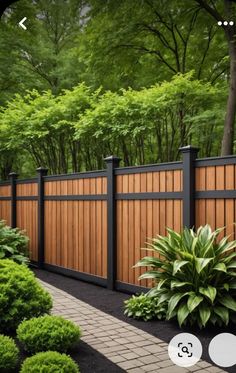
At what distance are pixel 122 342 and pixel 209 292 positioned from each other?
38.4 inches

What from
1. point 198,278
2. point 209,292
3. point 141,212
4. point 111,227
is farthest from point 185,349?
point 111,227

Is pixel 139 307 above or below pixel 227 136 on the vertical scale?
below

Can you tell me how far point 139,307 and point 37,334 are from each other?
67.0 inches

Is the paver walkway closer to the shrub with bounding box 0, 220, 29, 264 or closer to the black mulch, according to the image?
the black mulch

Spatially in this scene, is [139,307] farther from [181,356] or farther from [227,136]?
[227,136]

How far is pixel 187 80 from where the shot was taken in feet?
29.3

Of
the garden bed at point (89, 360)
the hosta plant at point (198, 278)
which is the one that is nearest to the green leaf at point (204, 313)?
the hosta plant at point (198, 278)

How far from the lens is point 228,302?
4.54m

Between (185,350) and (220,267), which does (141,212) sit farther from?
(185,350)

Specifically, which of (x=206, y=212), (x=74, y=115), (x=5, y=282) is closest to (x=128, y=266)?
(x=206, y=212)

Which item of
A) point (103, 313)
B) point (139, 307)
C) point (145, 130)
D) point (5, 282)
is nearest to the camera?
point (5, 282)

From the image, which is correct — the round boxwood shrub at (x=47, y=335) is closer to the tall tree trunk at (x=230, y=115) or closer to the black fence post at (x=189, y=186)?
the black fence post at (x=189, y=186)

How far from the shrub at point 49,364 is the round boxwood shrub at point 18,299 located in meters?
1.03

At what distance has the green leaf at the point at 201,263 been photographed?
14.7 feet
